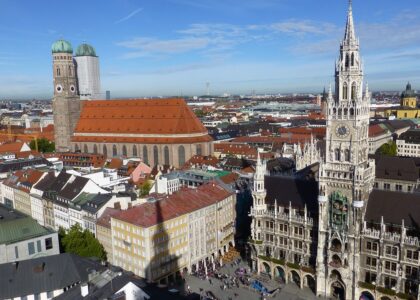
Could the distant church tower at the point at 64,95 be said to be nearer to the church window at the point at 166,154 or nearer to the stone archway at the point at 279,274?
the church window at the point at 166,154

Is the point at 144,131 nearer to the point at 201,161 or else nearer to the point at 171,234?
the point at 201,161

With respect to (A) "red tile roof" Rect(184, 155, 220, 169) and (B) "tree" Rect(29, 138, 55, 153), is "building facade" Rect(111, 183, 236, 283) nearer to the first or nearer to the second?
(A) "red tile roof" Rect(184, 155, 220, 169)

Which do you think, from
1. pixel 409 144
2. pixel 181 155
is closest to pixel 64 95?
pixel 181 155

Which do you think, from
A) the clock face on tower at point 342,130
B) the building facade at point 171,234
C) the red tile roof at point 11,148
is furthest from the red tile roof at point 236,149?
the clock face on tower at point 342,130

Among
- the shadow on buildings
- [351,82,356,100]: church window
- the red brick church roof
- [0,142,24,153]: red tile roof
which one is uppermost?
[351,82,356,100]: church window

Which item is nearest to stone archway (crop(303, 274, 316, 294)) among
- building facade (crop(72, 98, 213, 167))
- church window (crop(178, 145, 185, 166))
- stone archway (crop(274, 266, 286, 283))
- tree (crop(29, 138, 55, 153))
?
stone archway (crop(274, 266, 286, 283))

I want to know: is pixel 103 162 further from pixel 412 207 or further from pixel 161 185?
pixel 412 207
